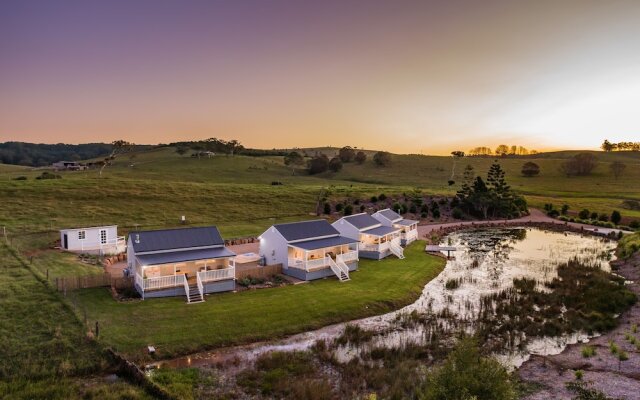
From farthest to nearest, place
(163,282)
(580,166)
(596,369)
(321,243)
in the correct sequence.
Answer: (580,166) < (321,243) < (163,282) < (596,369)

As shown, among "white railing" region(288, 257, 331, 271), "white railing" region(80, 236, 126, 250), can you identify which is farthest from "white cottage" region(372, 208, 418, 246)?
"white railing" region(80, 236, 126, 250)

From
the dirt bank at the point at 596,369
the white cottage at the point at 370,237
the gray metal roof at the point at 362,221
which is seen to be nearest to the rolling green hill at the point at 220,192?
the gray metal roof at the point at 362,221

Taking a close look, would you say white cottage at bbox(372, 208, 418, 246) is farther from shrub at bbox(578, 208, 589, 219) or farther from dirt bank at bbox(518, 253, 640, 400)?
shrub at bbox(578, 208, 589, 219)

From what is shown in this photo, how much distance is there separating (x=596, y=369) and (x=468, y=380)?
37.0ft

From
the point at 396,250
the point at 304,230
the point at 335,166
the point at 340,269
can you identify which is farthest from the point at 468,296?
the point at 335,166

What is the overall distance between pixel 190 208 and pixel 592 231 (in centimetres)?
5960

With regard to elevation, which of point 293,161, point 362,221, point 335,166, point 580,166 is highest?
point 293,161

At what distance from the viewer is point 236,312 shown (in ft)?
88.9

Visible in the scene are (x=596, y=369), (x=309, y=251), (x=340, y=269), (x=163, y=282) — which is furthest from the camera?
(x=340, y=269)

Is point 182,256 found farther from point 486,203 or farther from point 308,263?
point 486,203

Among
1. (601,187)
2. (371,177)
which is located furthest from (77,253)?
(601,187)

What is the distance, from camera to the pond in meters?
A: 23.0

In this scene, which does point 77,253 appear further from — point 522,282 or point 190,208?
point 522,282

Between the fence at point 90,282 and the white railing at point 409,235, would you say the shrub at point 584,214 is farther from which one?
the fence at point 90,282
